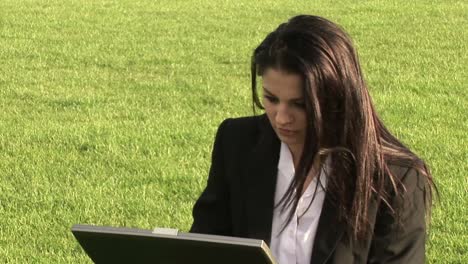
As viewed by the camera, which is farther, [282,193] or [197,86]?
[197,86]

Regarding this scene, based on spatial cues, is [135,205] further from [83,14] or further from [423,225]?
[83,14]

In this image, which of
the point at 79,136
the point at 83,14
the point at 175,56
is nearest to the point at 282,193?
the point at 79,136

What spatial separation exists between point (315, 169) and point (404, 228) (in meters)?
0.28

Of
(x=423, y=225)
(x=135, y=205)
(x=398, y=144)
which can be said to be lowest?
(x=135, y=205)

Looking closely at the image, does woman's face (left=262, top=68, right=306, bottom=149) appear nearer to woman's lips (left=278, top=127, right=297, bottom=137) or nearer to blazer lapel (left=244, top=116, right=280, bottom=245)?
woman's lips (left=278, top=127, right=297, bottom=137)

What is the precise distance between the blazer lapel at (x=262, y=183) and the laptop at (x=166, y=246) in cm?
35

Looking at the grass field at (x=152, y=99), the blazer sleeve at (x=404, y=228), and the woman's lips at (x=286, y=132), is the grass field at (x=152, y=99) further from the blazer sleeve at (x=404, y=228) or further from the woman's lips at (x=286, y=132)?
the woman's lips at (x=286, y=132)

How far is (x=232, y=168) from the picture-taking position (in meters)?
3.04

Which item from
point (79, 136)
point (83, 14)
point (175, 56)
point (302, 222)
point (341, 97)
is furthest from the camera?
point (83, 14)

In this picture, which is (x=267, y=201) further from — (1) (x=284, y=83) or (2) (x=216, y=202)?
(1) (x=284, y=83)

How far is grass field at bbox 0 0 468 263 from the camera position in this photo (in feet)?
20.4

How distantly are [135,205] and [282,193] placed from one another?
11.0 feet

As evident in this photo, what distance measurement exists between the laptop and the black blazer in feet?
1.21

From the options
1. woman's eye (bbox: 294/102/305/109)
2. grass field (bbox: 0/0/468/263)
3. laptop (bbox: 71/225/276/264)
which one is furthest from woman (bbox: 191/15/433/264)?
grass field (bbox: 0/0/468/263)
